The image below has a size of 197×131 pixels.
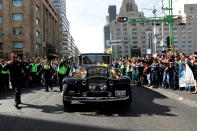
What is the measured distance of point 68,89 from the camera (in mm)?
6156

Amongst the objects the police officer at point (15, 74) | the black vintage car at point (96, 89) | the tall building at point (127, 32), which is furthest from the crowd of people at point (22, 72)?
the tall building at point (127, 32)

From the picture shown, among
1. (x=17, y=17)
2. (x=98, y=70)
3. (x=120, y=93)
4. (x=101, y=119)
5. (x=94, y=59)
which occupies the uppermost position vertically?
(x=17, y=17)

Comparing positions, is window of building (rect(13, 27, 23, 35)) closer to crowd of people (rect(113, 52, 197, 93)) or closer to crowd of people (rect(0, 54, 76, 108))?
crowd of people (rect(0, 54, 76, 108))

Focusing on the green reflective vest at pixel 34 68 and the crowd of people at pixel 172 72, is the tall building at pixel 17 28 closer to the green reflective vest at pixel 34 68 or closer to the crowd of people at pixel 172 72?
the green reflective vest at pixel 34 68

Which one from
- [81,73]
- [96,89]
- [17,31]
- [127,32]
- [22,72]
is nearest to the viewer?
[96,89]

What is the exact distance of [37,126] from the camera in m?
A: 4.61

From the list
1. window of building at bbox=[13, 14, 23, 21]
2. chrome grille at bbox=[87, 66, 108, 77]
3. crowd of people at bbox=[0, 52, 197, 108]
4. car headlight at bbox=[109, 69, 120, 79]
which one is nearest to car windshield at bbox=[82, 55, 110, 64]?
crowd of people at bbox=[0, 52, 197, 108]

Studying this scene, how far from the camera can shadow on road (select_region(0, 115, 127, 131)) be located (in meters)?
4.39

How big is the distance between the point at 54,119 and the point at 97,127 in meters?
1.34

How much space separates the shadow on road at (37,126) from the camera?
439 centimetres

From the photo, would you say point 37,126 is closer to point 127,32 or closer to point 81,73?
point 81,73

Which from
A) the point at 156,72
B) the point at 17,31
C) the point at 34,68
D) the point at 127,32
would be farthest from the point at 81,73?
the point at 127,32

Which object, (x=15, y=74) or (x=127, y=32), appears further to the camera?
(x=127, y=32)

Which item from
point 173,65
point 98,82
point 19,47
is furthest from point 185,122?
point 19,47
